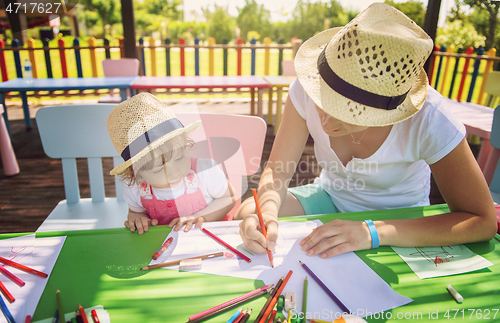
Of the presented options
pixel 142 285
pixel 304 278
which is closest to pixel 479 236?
pixel 304 278

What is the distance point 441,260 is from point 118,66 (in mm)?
5099

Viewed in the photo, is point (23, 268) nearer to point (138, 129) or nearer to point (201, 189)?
point (138, 129)

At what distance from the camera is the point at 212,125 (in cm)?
159

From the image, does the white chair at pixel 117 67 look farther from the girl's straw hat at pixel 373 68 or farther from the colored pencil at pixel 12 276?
the girl's straw hat at pixel 373 68

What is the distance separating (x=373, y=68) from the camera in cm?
83

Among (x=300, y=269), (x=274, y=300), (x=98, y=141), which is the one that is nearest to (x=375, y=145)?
(x=300, y=269)

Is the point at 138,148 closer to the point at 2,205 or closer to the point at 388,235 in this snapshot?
the point at 388,235

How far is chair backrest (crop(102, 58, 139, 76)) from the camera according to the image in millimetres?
4859

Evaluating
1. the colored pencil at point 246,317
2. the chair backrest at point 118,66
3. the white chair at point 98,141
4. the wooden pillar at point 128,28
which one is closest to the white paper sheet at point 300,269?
the colored pencil at point 246,317

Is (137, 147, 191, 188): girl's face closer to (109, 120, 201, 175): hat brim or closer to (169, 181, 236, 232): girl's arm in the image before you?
(109, 120, 201, 175): hat brim

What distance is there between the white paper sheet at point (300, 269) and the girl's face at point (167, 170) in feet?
1.05

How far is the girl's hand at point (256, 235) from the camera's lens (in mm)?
924

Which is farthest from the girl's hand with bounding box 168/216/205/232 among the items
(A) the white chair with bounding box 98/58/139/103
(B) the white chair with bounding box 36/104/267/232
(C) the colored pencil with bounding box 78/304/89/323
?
(A) the white chair with bounding box 98/58/139/103

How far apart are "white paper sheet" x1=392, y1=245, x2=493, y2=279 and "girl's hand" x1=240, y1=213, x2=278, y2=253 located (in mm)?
387
